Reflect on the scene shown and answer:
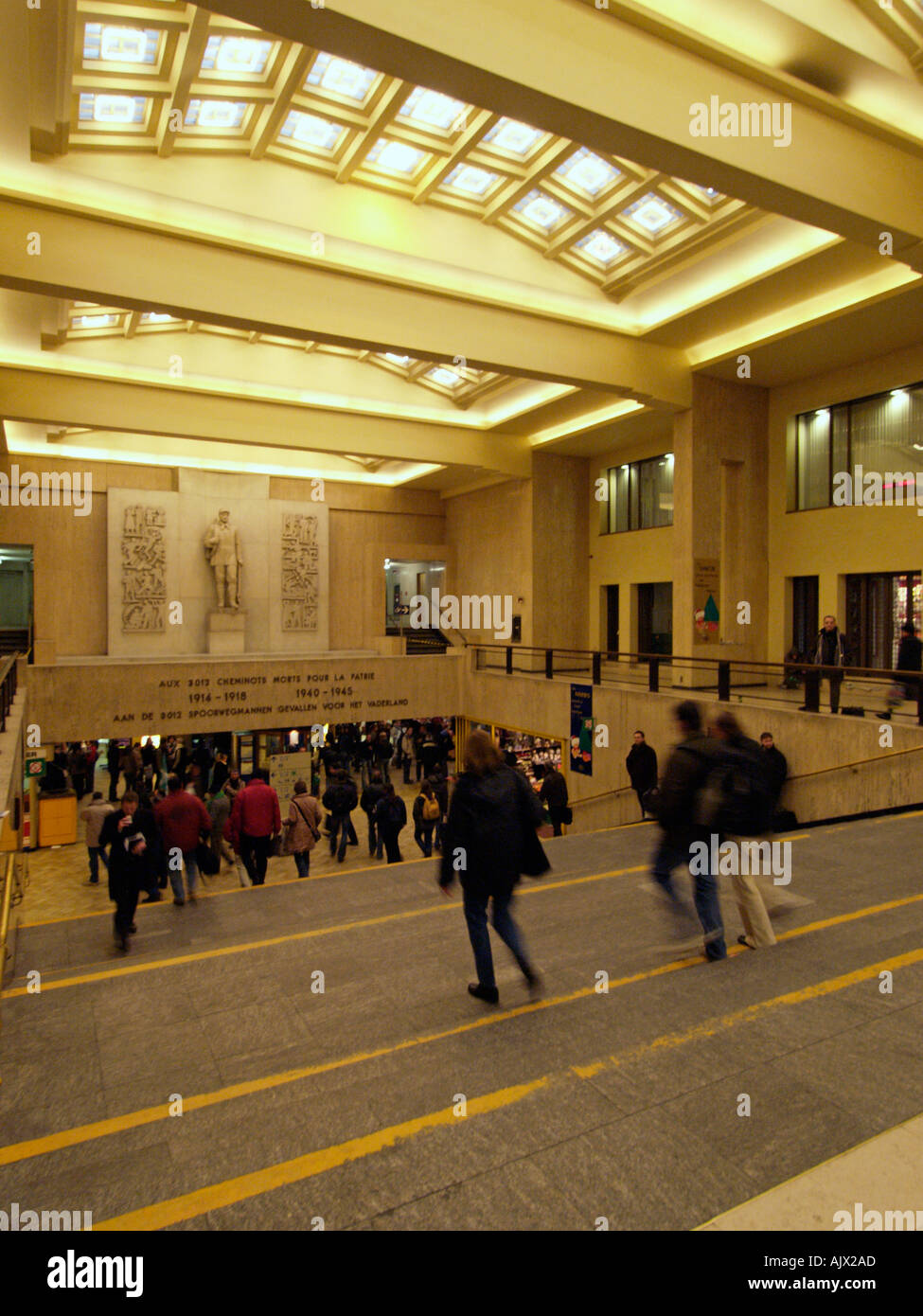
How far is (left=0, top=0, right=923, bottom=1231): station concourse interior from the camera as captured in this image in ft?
9.30

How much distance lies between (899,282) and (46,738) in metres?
15.9

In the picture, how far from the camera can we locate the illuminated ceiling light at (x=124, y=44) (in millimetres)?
7941

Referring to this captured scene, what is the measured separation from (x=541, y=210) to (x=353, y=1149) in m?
11.7

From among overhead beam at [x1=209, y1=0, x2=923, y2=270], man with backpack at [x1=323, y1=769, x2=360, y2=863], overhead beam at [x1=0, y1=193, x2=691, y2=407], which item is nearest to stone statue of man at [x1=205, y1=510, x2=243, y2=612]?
man with backpack at [x1=323, y1=769, x2=360, y2=863]

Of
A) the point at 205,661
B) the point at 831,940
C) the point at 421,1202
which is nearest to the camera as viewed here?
the point at 421,1202

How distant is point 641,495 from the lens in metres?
18.5

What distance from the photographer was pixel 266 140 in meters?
9.54

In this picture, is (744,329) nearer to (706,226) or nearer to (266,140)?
(706,226)

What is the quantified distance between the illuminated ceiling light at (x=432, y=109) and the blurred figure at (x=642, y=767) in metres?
8.11

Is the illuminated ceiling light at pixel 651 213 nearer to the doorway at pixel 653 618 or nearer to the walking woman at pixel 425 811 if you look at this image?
the walking woman at pixel 425 811

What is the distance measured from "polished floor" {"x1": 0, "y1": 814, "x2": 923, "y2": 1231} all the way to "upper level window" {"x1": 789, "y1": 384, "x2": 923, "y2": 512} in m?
9.57

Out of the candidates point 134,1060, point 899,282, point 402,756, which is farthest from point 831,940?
point 402,756

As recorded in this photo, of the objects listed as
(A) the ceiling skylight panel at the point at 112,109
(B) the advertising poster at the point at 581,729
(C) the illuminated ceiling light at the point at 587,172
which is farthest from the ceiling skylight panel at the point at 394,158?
(B) the advertising poster at the point at 581,729

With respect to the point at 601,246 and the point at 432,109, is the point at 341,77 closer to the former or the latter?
the point at 432,109
